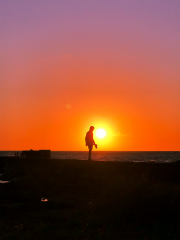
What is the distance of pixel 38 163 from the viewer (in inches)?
775

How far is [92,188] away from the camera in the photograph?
13.1m

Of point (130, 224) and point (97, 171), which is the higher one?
point (97, 171)

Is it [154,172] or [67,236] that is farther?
[154,172]

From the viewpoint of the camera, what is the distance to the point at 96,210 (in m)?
8.97

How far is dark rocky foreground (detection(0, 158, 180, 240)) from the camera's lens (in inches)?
301

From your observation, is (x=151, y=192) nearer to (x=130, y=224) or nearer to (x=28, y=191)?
(x=130, y=224)

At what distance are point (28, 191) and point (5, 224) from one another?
4795mm

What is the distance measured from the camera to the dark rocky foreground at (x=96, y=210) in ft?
25.1

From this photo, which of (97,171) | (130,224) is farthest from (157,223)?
(97,171)

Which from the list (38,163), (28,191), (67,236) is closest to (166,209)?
(67,236)

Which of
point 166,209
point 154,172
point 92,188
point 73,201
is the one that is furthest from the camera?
point 154,172

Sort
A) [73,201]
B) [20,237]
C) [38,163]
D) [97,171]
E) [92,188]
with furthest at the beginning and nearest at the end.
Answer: [38,163]
[97,171]
[92,188]
[73,201]
[20,237]

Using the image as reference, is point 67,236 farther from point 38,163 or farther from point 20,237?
point 38,163

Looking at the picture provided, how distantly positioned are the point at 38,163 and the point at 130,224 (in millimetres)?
12322
